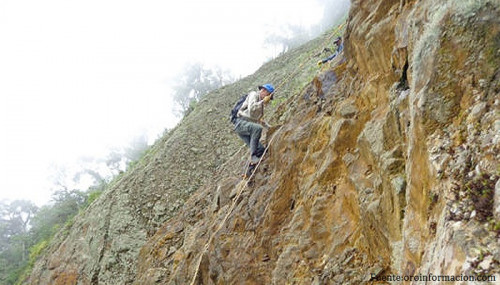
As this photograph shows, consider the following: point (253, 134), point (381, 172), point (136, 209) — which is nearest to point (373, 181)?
point (381, 172)

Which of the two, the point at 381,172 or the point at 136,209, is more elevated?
the point at 136,209

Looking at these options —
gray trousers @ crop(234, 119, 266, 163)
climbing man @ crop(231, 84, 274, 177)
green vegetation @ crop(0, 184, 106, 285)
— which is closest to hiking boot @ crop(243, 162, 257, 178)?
climbing man @ crop(231, 84, 274, 177)

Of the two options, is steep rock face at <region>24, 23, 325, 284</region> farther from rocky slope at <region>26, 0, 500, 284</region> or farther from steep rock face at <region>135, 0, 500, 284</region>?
steep rock face at <region>135, 0, 500, 284</region>

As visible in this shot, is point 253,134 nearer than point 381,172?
No

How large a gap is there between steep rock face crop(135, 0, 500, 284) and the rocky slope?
14 mm

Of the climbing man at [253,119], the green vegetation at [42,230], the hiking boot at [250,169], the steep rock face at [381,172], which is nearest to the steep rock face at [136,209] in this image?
the steep rock face at [381,172]

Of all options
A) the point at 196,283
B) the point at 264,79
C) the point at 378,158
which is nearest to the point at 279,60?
the point at 264,79

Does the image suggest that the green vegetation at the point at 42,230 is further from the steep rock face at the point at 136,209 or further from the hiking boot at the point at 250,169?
the hiking boot at the point at 250,169

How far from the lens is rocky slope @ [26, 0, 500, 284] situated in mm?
2529

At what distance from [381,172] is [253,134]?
3642 mm

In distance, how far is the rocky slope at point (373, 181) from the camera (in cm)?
253

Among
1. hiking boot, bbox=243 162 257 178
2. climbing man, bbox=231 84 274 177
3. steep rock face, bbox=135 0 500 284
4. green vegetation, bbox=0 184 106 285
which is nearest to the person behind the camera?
steep rock face, bbox=135 0 500 284

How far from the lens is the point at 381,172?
4039 millimetres

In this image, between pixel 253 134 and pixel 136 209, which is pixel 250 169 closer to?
pixel 253 134
